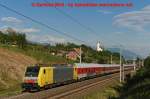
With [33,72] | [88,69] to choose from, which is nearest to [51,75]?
[33,72]

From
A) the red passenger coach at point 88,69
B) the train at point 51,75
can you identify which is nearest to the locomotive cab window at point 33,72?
the train at point 51,75

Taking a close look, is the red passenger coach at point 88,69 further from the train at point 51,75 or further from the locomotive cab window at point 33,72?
the locomotive cab window at point 33,72

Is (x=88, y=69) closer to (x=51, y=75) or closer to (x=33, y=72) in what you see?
(x=51, y=75)

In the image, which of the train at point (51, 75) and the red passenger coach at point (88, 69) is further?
the red passenger coach at point (88, 69)

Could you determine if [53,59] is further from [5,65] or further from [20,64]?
[5,65]

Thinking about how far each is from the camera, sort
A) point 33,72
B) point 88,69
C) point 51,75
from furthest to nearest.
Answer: point 88,69 < point 51,75 < point 33,72

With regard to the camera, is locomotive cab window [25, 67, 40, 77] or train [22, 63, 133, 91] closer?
train [22, 63, 133, 91]

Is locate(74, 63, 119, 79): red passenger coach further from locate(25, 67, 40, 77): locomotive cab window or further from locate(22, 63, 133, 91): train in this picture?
locate(25, 67, 40, 77): locomotive cab window

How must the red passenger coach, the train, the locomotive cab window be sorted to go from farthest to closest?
1. the red passenger coach
2. the locomotive cab window
3. the train

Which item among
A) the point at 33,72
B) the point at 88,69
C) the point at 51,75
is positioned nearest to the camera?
the point at 33,72

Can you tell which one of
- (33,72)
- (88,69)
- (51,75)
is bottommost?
(51,75)

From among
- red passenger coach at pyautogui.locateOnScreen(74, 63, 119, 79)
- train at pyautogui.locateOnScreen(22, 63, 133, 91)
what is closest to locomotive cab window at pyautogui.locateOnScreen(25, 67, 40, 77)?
train at pyautogui.locateOnScreen(22, 63, 133, 91)

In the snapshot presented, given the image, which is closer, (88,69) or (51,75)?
(51,75)

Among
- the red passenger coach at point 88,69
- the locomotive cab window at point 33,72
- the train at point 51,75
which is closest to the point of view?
the train at point 51,75
